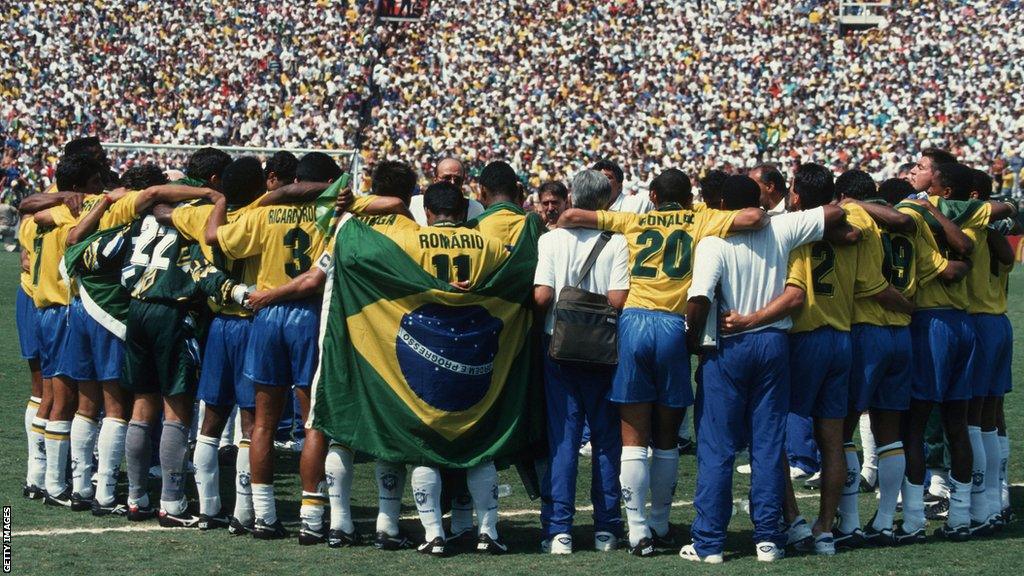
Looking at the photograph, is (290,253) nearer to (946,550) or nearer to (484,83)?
(946,550)

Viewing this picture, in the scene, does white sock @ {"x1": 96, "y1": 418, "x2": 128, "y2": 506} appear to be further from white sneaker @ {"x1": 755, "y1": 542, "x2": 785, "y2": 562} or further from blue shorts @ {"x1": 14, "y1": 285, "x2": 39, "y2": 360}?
white sneaker @ {"x1": 755, "y1": 542, "x2": 785, "y2": 562}

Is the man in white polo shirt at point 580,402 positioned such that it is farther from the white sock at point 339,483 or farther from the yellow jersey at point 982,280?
the yellow jersey at point 982,280

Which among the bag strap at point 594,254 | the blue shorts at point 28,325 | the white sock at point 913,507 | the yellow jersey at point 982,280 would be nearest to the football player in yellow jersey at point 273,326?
the bag strap at point 594,254

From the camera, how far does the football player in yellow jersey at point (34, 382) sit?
29.2ft

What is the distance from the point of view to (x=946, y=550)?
25.0 feet

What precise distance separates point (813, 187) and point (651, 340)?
4.01ft

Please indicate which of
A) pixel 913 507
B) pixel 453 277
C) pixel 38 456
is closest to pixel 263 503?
pixel 453 277

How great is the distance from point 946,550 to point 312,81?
1267 inches

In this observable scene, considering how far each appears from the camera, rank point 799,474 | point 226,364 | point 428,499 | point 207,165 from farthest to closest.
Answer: point 799,474 < point 207,165 < point 226,364 < point 428,499

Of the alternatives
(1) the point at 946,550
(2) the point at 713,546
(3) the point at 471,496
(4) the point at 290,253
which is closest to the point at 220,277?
(4) the point at 290,253

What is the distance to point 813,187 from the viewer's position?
7.45m

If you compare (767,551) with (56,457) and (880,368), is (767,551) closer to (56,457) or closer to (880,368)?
(880,368)

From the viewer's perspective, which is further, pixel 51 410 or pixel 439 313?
pixel 51 410

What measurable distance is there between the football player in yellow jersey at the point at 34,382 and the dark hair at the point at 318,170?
6.69 ft
